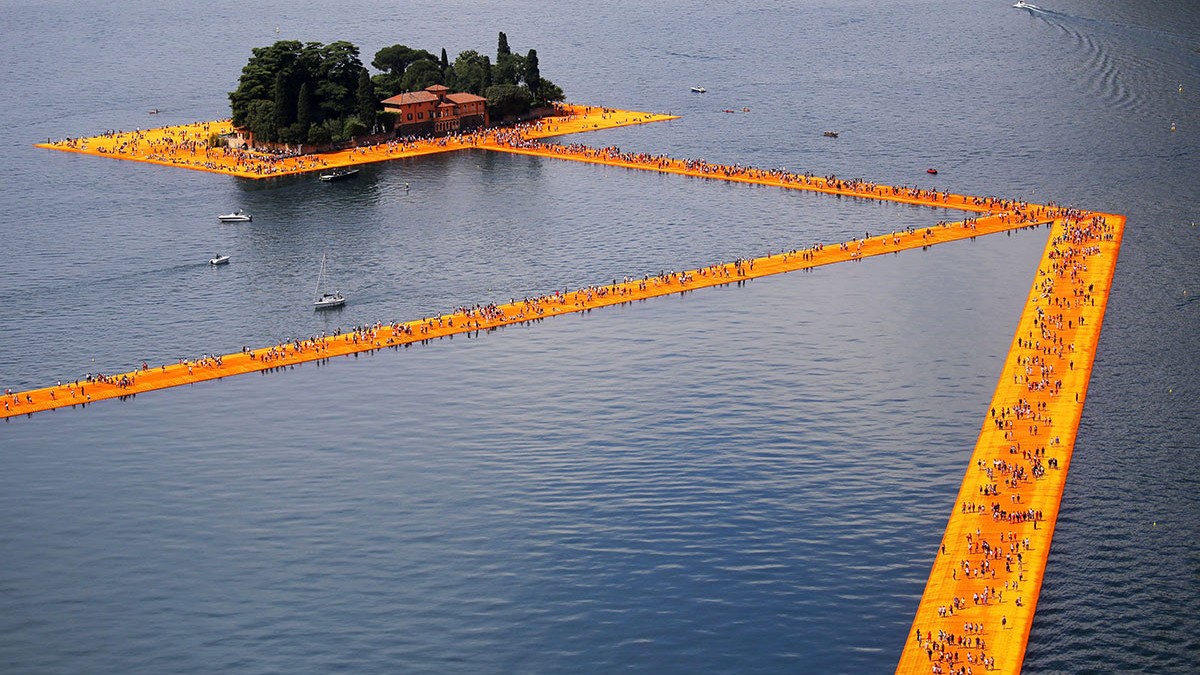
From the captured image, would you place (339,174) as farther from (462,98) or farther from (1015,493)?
(1015,493)

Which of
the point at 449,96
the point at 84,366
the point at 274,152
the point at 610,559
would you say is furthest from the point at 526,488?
the point at 449,96

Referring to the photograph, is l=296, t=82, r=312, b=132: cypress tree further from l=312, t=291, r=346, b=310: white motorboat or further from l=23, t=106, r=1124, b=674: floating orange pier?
l=312, t=291, r=346, b=310: white motorboat

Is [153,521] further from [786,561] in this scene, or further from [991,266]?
[991,266]

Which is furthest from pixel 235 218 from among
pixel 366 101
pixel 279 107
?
pixel 366 101

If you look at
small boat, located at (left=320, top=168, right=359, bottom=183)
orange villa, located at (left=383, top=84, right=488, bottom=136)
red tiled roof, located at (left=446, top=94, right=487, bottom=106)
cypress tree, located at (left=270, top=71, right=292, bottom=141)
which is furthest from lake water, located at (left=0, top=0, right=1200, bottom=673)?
red tiled roof, located at (left=446, top=94, right=487, bottom=106)

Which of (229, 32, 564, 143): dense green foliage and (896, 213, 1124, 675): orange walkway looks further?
(229, 32, 564, 143): dense green foliage

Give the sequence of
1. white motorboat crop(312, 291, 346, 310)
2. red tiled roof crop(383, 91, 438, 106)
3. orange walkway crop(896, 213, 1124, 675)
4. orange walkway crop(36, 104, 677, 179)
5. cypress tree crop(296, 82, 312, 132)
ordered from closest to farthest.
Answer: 1. orange walkway crop(896, 213, 1124, 675)
2. white motorboat crop(312, 291, 346, 310)
3. orange walkway crop(36, 104, 677, 179)
4. cypress tree crop(296, 82, 312, 132)
5. red tiled roof crop(383, 91, 438, 106)
